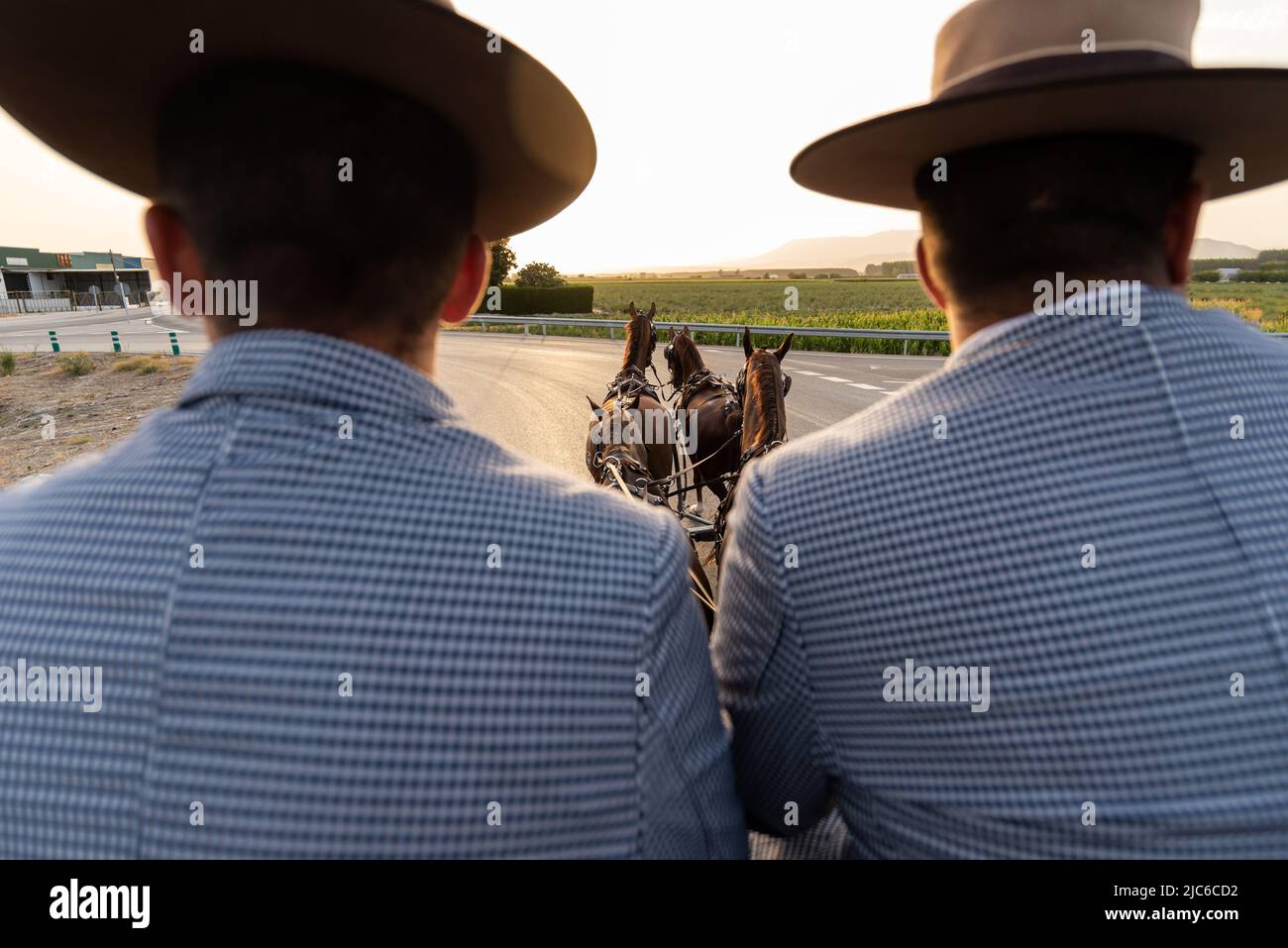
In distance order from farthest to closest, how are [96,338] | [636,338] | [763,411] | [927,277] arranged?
[96,338] → [636,338] → [763,411] → [927,277]

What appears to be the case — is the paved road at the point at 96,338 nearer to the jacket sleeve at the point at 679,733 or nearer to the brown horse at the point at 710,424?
the brown horse at the point at 710,424

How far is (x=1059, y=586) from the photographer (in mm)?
1022

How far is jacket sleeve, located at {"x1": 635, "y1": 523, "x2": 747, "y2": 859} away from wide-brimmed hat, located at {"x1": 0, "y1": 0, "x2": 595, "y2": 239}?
892 millimetres

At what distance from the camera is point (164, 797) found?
2.89ft

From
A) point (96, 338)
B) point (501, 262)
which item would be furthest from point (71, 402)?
point (501, 262)

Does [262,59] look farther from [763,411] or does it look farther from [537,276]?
[537,276]

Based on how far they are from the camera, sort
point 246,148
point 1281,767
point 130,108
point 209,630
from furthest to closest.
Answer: point 130,108 < point 246,148 < point 1281,767 < point 209,630

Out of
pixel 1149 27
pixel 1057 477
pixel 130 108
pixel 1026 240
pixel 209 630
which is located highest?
pixel 1149 27

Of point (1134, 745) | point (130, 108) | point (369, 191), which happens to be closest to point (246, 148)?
point (369, 191)

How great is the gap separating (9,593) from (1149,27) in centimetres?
222

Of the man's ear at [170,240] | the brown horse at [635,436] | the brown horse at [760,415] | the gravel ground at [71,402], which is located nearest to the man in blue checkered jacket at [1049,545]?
the man's ear at [170,240]

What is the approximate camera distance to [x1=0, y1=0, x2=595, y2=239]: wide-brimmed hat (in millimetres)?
1148

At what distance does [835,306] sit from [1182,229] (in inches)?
1962
